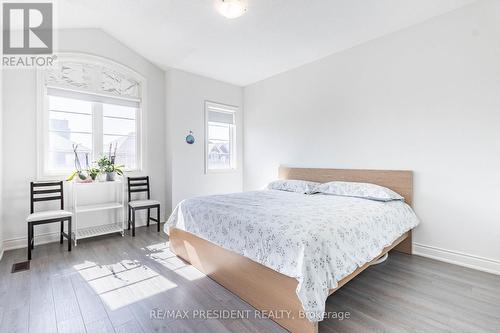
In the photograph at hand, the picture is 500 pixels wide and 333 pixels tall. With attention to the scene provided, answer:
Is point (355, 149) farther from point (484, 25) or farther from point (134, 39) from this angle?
point (134, 39)

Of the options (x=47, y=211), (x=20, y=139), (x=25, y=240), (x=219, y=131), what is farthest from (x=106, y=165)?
(x=219, y=131)

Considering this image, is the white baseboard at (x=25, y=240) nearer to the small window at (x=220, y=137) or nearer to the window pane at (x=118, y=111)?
the window pane at (x=118, y=111)

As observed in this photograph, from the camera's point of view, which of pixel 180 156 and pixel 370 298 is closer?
pixel 370 298

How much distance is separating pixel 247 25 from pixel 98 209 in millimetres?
3255

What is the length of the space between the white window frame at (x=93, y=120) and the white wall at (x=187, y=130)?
44 centimetres

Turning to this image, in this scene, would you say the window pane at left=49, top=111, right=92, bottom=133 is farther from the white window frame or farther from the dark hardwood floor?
the dark hardwood floor

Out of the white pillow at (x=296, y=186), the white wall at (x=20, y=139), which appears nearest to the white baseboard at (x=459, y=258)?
the white pillow at (x=296, y=186)

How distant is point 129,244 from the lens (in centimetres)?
342

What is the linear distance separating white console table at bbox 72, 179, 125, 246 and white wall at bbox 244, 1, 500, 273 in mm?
→ 3285

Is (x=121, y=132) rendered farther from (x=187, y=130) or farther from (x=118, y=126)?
(x=187, y=130)

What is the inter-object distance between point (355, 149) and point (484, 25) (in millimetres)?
1848

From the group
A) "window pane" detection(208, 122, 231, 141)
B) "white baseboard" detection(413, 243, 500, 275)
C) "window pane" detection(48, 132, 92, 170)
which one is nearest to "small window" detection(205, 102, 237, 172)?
"window pane" detection(208, 122, 231, 141)

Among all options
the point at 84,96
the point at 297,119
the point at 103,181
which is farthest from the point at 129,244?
the point at 297,119

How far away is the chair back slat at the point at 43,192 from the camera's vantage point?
10.8 ft
